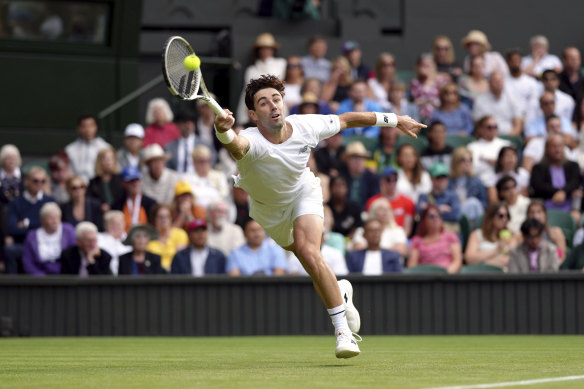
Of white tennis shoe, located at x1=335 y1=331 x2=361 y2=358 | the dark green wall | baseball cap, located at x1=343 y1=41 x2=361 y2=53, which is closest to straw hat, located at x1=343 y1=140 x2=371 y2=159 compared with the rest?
baseball cap, located at x1=343 y1=41 x2=361 y2=53

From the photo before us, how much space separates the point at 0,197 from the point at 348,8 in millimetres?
7970

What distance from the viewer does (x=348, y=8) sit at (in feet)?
63.9

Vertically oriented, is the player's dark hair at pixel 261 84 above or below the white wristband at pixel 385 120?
Answer: above

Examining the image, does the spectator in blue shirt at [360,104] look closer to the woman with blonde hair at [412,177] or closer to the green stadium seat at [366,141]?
the green stadium seat at [366,141]

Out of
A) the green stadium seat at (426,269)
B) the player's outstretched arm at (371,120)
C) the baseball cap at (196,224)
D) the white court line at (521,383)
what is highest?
the player's outstretched arm at (371,120)

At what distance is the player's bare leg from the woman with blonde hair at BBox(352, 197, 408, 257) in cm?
553

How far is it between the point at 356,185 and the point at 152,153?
2.49m

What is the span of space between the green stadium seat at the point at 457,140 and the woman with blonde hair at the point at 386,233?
2303mm

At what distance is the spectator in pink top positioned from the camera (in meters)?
13.0

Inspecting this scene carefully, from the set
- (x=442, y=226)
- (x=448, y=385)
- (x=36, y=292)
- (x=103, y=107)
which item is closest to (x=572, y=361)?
(x=448, y=385)

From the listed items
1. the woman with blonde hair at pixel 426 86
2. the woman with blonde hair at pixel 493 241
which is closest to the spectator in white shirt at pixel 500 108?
the woman with blonde hair at pixel 426 86

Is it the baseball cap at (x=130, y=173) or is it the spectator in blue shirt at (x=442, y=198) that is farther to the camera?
the spectator in blue shirt at (x=442, y=198)

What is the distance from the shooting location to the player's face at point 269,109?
7594mm

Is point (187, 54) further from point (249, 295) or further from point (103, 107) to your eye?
point (103, 107)
